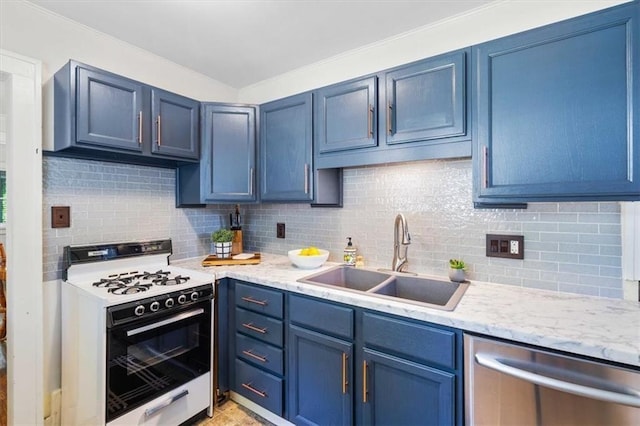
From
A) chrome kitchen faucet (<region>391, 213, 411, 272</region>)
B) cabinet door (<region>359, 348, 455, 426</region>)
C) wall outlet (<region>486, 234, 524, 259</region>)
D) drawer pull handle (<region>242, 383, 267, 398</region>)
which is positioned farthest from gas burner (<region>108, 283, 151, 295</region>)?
wall outlet (<region>486, 234, 524, 259</region>)

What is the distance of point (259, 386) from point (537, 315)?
1.55 meters

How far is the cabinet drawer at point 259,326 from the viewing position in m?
1.76

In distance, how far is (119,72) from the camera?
2.04 m

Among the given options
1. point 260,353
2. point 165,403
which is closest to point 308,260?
point 260,353

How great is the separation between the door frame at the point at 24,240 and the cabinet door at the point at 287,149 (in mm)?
1292

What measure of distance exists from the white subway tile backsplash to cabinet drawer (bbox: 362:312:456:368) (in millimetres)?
672

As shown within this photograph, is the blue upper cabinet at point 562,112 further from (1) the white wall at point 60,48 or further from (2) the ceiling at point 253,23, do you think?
(1) the white wall at point 60,48

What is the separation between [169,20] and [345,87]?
3.67ft

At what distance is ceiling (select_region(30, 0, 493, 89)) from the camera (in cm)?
166

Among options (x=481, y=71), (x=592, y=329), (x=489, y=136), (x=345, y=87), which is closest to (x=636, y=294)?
(x=592, y=329)

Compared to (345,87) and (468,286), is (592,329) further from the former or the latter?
(345,87)

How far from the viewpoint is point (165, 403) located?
5.38 ft

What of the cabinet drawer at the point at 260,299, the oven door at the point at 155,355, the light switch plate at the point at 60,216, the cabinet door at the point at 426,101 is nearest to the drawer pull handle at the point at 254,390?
the oven door at the point at 155,355

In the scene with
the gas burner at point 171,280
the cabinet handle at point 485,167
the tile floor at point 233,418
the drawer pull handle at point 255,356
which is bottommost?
the tile floor at point 233,418
